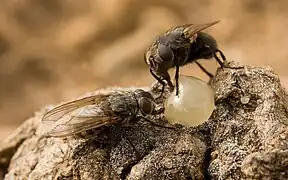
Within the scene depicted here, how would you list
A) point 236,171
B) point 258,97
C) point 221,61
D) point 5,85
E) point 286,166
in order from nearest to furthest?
1. point 286,166
2. point 236,171
3. point 258,97
4. point 221,61
5. point 5,85

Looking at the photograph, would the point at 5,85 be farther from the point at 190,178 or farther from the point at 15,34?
the point at 190,178

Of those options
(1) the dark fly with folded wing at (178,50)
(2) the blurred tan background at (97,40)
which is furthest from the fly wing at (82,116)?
(2) the blurred tan background at (97,40)

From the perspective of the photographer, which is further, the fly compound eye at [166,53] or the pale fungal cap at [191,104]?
the fly compound eye at [166,53]

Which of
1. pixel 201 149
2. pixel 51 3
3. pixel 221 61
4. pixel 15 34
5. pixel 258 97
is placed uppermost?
pixel 51 3

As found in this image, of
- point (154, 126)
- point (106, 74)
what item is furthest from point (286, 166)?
point (106, 74)

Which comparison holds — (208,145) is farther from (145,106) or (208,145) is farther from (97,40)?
(97,40)

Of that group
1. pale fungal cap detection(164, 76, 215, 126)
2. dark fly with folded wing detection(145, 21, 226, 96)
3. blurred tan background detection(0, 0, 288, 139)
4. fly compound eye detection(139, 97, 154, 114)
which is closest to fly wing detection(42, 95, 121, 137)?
fly compound eye detection(139, 97, 154, 114)

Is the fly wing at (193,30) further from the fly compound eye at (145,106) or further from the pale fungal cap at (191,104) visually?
the fly compound eye at (145,106)
